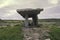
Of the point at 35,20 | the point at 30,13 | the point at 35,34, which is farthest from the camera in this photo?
the point at 35,20

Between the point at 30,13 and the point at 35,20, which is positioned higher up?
the point at 30,13

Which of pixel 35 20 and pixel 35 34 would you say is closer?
pixel 35 34

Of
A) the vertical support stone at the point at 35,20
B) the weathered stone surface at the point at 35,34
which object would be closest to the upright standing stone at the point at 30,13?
the vertical support stone at the point at 35,20

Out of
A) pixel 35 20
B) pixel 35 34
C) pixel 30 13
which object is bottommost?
pixel 35 34

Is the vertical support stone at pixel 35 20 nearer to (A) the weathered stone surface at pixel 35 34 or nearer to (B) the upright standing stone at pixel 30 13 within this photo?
(B) the upright standing stone at pixel 30 13

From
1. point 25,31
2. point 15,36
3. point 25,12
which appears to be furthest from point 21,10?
point 15,36

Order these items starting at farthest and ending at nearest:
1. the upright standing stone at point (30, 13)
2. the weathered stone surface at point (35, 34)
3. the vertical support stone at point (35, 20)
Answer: the vertical support stone at point (35, 20), the upright standing stone at point (30, 13), the weathered stone surface at point (35, 34)

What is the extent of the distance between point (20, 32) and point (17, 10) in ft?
35.0

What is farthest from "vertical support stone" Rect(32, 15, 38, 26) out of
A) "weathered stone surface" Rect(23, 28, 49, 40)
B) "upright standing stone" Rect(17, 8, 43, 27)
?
"weathered stone surface" Rect(23, 28, 49, 40)

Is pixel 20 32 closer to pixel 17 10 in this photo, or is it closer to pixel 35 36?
pixel 35 36

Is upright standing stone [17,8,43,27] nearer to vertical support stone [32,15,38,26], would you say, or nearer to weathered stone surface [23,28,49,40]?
vertical support stone [32,15,38,26]

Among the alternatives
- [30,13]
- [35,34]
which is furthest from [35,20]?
[35,34]

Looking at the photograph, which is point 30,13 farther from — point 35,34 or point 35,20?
point 35,34

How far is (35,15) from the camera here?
50.3 meters
